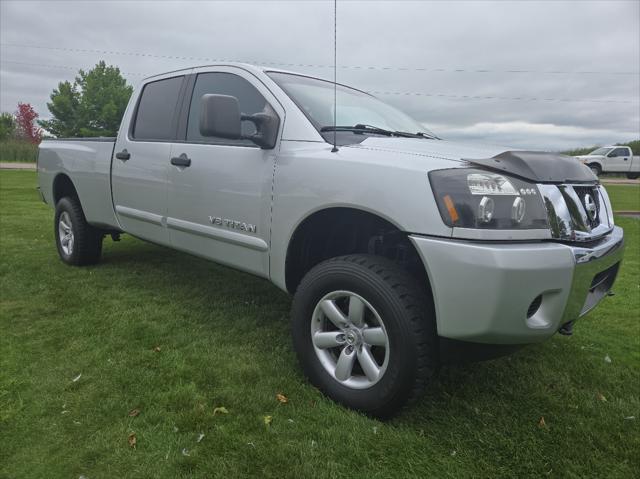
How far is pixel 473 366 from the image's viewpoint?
2.97 metres

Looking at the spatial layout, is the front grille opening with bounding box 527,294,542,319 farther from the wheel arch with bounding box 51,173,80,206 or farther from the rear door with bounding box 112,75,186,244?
the wheel arch with bounding box 51,173,80,206

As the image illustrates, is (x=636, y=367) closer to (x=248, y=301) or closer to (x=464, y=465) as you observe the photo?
(x=464, y=465)

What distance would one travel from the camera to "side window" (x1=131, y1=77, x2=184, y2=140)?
3.68 meters

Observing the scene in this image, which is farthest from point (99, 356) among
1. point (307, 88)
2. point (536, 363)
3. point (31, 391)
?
point (536, 363)

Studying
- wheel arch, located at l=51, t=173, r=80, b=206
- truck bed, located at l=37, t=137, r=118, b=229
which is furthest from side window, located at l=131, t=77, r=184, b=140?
wheel arch, located at l=51, t=173, r=80, b=206

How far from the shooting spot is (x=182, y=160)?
328cm

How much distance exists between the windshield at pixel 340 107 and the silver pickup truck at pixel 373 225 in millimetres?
16

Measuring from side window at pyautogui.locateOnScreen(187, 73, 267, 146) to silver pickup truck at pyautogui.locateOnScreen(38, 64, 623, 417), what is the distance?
0.01m

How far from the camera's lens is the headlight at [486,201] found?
1960 mm

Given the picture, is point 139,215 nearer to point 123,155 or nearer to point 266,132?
point 123,155

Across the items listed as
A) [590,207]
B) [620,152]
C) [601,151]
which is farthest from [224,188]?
[601,151]

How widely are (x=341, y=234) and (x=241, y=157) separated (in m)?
0.75

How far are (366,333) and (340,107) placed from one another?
1.52 metres

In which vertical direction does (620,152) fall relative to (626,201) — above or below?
above
